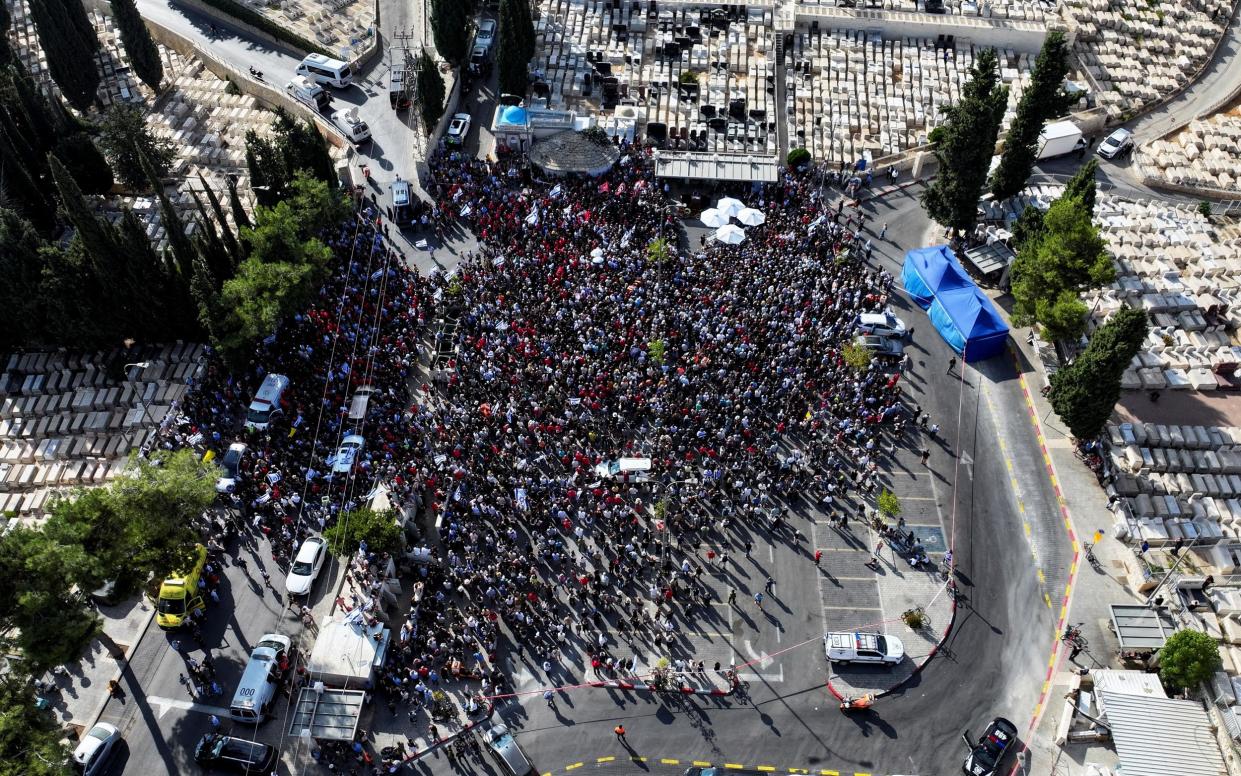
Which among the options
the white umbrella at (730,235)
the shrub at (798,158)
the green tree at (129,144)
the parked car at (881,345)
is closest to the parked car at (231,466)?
the green tree at (129,144)

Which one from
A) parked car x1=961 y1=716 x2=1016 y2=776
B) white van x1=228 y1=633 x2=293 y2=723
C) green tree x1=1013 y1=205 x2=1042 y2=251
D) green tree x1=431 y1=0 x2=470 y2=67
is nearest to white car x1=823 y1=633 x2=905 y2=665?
parked car x1=961 y1=716 x2=1016 y2=776

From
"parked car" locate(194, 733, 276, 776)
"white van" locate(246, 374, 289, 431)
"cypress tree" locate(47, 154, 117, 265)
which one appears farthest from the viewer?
"white van" locate(246, 374, 289, 431)

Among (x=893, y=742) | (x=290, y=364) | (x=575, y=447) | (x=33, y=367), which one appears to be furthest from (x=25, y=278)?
(x=893, y=742)

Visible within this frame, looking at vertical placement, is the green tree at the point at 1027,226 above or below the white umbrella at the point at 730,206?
above

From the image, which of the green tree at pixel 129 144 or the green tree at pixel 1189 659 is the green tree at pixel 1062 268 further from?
the green tree at pixel 129 144

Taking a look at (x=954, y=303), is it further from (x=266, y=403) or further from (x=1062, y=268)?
(x=266, y=403)

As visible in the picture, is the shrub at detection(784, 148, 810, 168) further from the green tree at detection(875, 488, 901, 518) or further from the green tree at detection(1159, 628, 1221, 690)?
the green tree at detection(1159, 628, 1221, 690)
